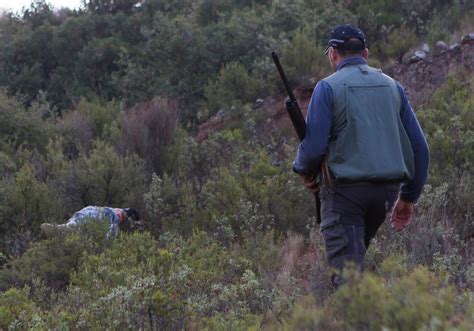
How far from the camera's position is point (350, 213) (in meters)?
4.27

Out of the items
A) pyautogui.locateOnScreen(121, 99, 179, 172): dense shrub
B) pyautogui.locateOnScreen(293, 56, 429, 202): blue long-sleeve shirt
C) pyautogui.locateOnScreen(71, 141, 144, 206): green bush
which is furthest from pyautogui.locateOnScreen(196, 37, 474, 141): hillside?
pyautogui.locateOnScreen(293, 56, 429, 202): blue long-sleeve shirt

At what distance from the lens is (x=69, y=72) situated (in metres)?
18.9

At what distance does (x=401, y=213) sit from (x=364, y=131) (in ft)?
2.29

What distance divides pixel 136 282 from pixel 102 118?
9.49 m

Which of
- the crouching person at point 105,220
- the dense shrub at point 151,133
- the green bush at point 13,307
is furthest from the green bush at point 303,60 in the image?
the green bush at point 13,307

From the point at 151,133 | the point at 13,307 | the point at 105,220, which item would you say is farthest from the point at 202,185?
the point at 13,307

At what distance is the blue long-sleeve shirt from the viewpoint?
4176 mm

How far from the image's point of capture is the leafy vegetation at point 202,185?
4730 mm

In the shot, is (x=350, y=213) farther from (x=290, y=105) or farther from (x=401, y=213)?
(x=290, y=105)

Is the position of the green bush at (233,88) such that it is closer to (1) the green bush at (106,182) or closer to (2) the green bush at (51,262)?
(1) the green bush at (106,182)

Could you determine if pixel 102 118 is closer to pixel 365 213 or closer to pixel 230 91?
pixel 230 91

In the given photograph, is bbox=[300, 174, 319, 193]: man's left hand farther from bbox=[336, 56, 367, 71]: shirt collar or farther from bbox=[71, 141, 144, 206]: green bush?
bbox=[71, 141, 144, 206]: green bush

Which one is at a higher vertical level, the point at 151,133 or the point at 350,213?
the point at 350,213

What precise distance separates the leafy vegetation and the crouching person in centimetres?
13
